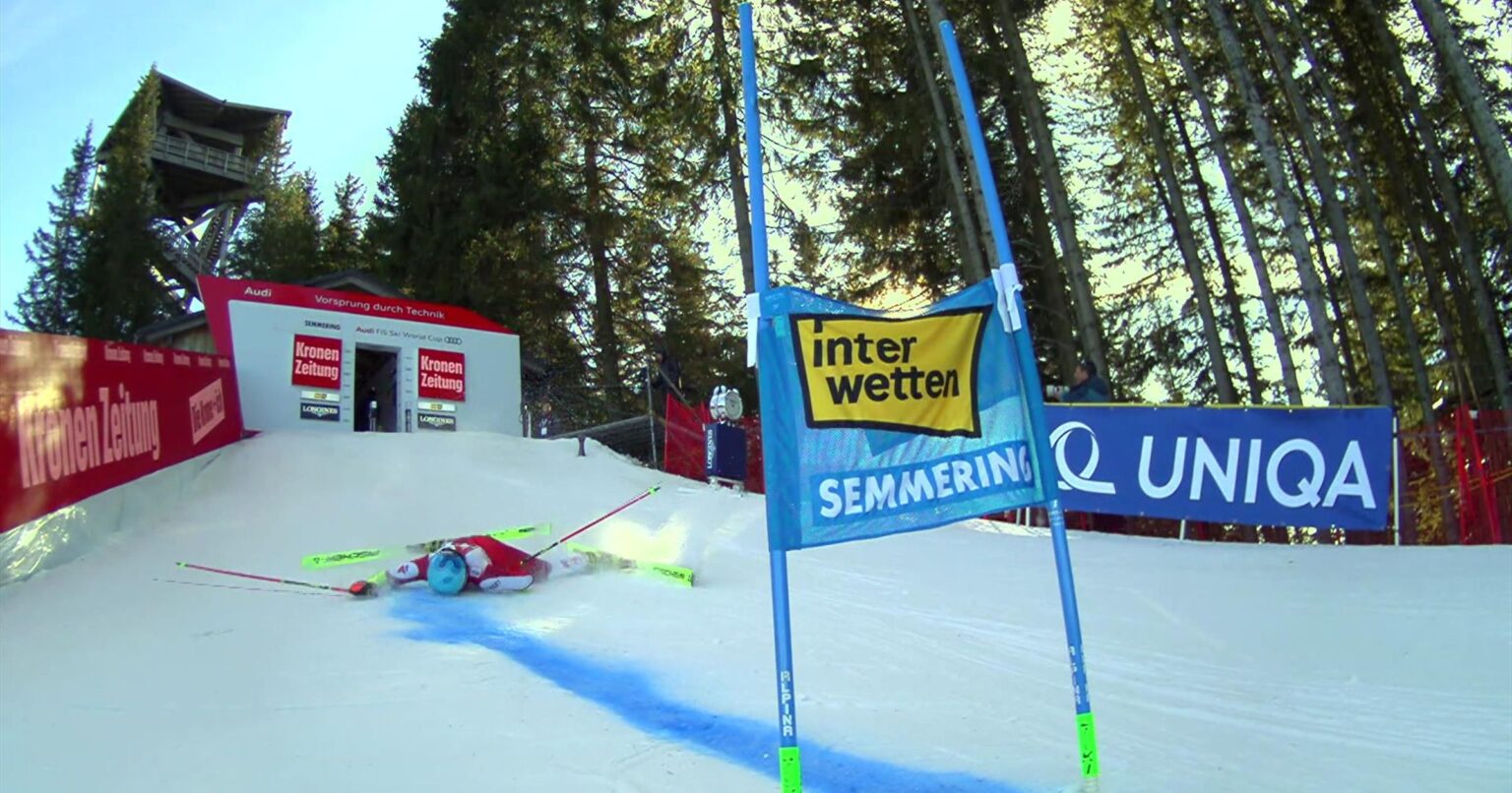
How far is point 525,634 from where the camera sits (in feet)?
22.1

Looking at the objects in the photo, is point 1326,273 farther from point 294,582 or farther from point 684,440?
point 294,582

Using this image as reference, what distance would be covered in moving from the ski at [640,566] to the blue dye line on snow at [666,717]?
1.58m

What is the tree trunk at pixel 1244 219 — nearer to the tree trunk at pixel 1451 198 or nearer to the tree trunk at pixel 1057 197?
the tree trunk at pixel 1057 197

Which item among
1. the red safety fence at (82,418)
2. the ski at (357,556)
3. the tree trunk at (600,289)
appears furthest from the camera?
the tree trunk at (600,289)

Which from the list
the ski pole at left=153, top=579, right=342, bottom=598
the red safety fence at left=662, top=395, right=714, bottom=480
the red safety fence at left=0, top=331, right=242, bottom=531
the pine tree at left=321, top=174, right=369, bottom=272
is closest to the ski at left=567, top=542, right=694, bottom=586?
the ski pole at left=153, top=579, right=342, bottom=598

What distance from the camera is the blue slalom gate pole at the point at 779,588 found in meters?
3.52

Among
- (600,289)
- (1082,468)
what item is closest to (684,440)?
(1082,468)

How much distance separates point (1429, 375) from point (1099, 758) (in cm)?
2239

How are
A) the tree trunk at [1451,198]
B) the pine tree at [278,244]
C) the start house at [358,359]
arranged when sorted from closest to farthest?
the tree trunk at [1451,198], the start house at [358,359], the pine tree at [278,244]

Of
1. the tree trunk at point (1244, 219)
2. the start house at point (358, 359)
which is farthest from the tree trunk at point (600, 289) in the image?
the tree trunk at point (1244, 219)

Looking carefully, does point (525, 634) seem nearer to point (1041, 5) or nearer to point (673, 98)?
point (673, 98)

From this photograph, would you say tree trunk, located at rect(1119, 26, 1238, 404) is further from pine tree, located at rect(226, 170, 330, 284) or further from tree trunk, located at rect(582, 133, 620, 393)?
pine tree, located at rect(226, 170, 330, 284)

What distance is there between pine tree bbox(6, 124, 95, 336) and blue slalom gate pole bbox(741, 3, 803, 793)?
4417cm

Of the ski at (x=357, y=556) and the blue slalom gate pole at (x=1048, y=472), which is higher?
the blue slalom gate pole at (x=1048, y=472)
